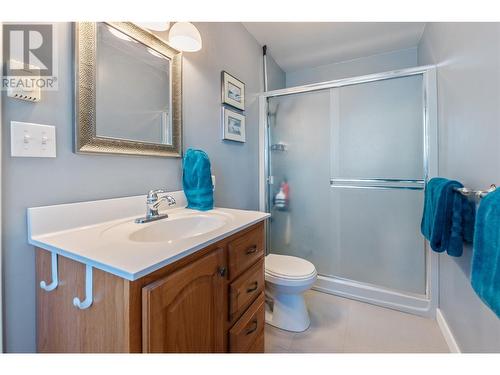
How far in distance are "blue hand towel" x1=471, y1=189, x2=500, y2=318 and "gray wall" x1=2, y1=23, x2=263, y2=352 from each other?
1.24m

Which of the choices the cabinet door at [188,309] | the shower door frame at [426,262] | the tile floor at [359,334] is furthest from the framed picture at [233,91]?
the tile floor at [359,334]

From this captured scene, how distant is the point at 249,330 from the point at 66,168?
3.16 ft

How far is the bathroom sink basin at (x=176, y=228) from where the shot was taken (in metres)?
0.89

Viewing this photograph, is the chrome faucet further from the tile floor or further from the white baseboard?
the white baseboard

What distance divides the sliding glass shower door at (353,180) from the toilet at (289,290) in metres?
0.60

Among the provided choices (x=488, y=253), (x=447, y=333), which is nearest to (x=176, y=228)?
(x=488, y=253)

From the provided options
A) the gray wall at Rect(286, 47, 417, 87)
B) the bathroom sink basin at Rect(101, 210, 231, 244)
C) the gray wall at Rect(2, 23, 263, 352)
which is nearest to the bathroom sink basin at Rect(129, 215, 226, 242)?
the bathroom sink basin at Rect(101, 210, 231, 244)

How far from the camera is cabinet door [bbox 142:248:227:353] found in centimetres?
54

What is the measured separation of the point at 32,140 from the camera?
0.71 meters

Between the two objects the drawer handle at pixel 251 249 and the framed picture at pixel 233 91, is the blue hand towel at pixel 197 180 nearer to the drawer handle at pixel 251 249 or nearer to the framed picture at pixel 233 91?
the drawer handle at pixel 251 249

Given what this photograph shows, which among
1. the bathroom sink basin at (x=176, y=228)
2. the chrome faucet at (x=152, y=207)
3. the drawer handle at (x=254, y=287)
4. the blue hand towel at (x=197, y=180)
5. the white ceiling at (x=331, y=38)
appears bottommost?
the drawer handle at (x=254, y=287)
